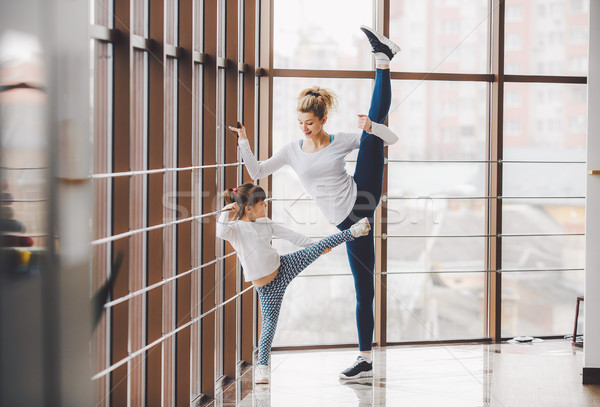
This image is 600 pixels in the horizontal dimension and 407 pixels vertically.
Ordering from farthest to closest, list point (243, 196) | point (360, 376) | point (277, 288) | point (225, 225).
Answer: point (360, 376)
point (277, 288)
point (243, 196)
point (225, 225)

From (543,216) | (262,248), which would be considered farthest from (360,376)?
(543,216)

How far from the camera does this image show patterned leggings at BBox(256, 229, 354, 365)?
10.7 ft

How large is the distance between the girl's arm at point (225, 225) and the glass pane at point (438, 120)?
1671 mm

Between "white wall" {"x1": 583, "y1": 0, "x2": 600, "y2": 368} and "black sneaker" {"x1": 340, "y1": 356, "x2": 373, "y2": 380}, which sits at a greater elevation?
"white wall" {"x1": 583, "y1": 0, "x2": 600, "y2": 368}

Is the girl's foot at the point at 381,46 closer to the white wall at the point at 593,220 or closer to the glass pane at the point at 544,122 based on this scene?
the white wall at the point at 593,220

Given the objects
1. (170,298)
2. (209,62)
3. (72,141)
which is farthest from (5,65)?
(209,62)

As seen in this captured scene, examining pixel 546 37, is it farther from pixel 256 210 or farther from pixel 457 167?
pixel 256 210

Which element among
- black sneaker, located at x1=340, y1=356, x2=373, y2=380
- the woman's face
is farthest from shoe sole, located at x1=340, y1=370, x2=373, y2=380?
the woman's face

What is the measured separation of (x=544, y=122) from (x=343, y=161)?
79.1 inches

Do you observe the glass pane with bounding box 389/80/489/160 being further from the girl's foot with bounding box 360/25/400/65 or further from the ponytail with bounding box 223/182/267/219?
the ponytail with bounding box 223/182/267/219

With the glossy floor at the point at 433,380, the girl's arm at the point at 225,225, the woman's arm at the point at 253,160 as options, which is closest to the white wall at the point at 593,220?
the glossy floor at the point at 433,380

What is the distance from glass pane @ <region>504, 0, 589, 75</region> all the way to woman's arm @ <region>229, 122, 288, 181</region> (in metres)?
2.03

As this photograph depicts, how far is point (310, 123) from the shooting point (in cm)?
338

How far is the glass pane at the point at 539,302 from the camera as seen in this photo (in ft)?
15.4
